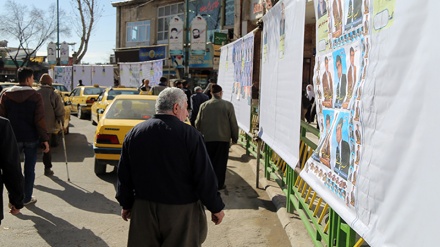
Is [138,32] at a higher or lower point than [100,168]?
higher

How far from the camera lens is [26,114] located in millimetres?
6125

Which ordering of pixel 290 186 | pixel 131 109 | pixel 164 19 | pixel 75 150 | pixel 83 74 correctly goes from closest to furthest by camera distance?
pixel 290 186, pixel 131 109, pixel 75 150, pixel 83 74, pixel 164 19

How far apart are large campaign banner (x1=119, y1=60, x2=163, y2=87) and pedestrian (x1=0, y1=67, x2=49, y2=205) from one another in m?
13.3

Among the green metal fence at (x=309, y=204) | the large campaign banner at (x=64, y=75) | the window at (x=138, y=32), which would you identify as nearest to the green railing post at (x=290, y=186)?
the green metal fence at (x=309, y=204)

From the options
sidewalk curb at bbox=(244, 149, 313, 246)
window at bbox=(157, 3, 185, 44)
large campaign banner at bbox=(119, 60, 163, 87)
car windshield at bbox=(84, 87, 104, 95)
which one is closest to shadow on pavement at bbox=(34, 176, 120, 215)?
sidewalk curb at bbox=(244, 149, 313, 246)

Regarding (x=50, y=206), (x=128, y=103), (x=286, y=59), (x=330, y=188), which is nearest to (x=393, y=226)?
(x=330, y=188)

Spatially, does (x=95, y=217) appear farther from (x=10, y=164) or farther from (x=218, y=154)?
(x=10, y=164)

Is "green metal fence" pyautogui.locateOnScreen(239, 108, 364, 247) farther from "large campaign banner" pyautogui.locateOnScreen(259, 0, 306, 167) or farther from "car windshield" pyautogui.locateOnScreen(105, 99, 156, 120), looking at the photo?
"car windshield" pyautogui.locateOnScreen(105, 99, 156, 120)

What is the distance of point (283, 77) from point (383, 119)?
2.93 meters

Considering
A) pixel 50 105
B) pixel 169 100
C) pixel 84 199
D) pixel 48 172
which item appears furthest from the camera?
pixel 48 172

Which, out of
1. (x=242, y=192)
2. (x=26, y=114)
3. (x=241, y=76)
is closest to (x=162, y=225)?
(x=26, y=114)

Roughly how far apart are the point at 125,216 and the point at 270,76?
3227 mm

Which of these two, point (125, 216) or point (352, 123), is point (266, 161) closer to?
point (125, 216)

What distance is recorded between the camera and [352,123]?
2.84 meters
